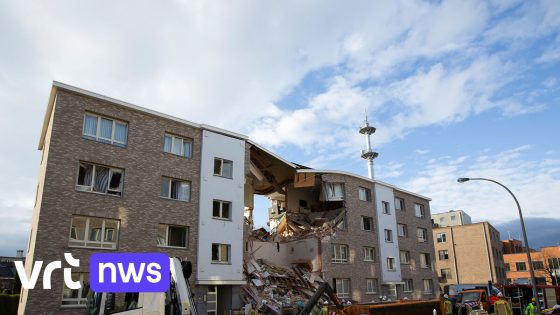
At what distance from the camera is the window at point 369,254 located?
3631 cm

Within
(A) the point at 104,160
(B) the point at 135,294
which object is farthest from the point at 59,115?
(B) the point at 135,294

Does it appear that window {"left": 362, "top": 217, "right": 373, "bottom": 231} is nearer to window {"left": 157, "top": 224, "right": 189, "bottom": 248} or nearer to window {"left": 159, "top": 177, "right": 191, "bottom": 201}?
window {"left": 159, "top": 177, "right": 191, "bottom": 201}

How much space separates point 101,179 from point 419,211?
32.6 m

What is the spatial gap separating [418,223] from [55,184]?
1330 inches

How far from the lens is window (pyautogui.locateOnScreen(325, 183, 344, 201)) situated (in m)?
35.6

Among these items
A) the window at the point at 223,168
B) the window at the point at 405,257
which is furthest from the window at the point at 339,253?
the window at the point at 223,168

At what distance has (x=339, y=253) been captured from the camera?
33938 millimetres

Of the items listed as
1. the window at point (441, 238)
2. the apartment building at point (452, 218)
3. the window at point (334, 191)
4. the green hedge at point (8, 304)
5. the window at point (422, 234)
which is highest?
the apartment building at point (452, 218)

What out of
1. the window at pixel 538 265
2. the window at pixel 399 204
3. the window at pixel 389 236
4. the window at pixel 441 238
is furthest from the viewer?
the window at pixel 538 265

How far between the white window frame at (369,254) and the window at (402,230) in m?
4.76

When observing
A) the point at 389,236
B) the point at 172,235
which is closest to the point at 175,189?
the point at 172,235

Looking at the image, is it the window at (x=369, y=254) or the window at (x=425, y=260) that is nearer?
the window at (x=369, y=254)

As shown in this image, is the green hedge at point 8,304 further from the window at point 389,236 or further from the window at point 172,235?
the window at point 389,236

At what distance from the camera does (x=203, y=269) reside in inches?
955
